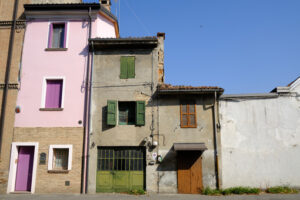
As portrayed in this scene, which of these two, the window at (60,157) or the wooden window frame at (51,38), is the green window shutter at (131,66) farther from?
the window at (60,157)

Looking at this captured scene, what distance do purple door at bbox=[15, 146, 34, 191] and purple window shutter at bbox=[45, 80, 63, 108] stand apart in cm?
252

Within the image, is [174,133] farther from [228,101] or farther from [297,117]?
[297,117]

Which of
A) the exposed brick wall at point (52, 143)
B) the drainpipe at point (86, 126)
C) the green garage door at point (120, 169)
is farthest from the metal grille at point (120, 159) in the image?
the exposed brick wall at point (52, 143)

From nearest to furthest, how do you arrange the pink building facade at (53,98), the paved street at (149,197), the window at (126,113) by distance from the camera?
the paved street at (149,197), the pink building facade at (53,98), the window at (126,113)

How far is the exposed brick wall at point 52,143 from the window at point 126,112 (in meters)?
1.84

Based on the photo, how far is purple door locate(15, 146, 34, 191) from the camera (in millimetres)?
12691

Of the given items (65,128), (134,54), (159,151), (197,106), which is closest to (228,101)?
(197,106)

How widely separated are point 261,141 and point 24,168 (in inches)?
493

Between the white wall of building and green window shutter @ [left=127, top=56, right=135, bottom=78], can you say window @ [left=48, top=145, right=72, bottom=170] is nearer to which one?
green window shutter @ [left=127, top=56, right=135, bottom=78]

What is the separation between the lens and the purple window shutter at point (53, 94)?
13516 millimetres

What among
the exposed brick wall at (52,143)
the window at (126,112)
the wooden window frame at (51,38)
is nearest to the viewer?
the exposed brick wall at (52,143)

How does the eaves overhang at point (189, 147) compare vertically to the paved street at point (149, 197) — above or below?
→ above

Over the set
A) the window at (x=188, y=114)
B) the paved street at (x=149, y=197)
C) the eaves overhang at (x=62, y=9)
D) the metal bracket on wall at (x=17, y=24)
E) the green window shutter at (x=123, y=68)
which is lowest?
the paved street at (x=149, y=197)

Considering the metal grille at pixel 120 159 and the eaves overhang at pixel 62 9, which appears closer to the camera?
the metal grille at pixel 120 159
